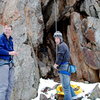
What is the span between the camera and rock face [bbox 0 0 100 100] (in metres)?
10.1

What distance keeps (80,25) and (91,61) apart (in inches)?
98.9

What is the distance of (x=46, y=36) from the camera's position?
15539mm

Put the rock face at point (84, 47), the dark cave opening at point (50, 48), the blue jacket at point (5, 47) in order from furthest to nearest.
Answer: the dark cave opening at point (50, 48), the rock face at point (84, 47), the blue jacket at point (5, 47)

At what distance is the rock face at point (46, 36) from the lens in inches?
397

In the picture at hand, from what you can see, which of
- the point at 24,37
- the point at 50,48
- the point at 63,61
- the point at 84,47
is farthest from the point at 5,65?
the point at 50,48

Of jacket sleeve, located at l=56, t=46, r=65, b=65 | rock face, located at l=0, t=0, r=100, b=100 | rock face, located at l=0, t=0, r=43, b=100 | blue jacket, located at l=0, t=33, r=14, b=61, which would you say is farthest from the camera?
rock face, located at l=0, t=0, r=100, b=100

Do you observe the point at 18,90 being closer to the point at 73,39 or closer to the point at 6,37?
the point at 6,37

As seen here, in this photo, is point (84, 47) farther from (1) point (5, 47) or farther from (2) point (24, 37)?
(1) point (5, 47)

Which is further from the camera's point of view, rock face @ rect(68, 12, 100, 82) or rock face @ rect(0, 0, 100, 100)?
rock face @ rect(68, 12, 100, 82)

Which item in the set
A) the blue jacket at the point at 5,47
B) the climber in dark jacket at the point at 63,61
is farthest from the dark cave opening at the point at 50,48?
the blue jacket at the point at 5,47

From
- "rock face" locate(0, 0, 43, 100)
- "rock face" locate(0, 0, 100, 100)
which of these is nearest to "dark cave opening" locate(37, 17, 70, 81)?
"rock face" locate(0, 0, 100, 100)

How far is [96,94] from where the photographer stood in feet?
31.3

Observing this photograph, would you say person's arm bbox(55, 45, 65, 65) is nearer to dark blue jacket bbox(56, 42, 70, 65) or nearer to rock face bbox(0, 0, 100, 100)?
dark blue jacket bbox(56, 42, 70, 65)

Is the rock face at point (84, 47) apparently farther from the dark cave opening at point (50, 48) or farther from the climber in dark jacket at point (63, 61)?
the climber in dark jacket at point (63, 61)
